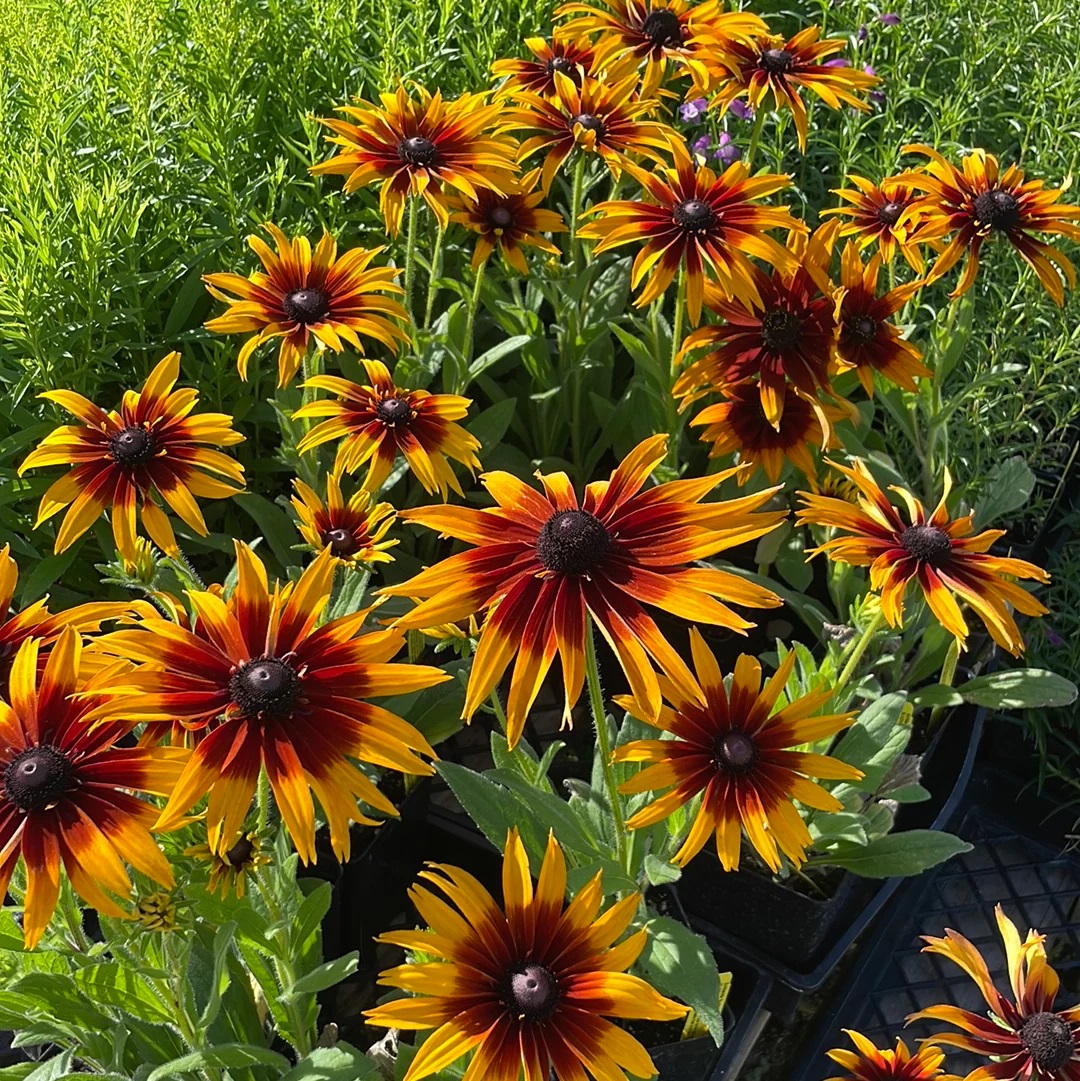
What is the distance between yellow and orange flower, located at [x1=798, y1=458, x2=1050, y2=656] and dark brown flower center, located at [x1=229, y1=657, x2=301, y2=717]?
0.57 meters

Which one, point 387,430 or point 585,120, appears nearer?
point 387,430

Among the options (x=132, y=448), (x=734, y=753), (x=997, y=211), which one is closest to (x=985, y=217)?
(x=997, y=211)

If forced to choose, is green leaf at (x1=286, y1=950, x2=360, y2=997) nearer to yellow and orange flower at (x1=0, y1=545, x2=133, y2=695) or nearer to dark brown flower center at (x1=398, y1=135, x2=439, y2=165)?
yellow and orange flower at (x1=0, y1=545, x2=133, y2=695)

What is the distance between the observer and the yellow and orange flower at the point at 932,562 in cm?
104

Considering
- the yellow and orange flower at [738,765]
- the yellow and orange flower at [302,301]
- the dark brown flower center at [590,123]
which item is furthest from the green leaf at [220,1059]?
the dark brown flower center at [590,123]

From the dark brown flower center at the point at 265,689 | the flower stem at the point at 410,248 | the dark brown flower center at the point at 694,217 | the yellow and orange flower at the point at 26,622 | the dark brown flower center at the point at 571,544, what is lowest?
the dark brown flower center at the point at 265,689

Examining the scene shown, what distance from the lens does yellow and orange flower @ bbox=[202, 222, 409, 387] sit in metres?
1.30

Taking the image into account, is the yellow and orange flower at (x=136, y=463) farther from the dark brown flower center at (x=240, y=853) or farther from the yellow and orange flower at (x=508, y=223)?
the yellow and orange flower at (x=508, y=223)

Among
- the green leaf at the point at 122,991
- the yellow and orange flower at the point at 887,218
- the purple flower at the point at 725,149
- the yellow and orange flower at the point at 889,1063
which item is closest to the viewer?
the green leaf at the point at 122,991

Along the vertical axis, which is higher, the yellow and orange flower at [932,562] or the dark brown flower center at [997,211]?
the dark brown flower center at [997,211]

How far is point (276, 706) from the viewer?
2.42 feet

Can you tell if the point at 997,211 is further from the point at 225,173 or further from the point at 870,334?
the point at 225,173

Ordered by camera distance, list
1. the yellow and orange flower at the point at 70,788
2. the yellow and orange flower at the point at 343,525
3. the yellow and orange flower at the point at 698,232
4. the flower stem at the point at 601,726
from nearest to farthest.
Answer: the yellow and orange flower at the point at 70,788
the flower stem at the point at 601,726
the yellow and orange flower at the point at 343,525
the yellow and orange flower at the point at 698,232

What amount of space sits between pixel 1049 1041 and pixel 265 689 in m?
0.80
